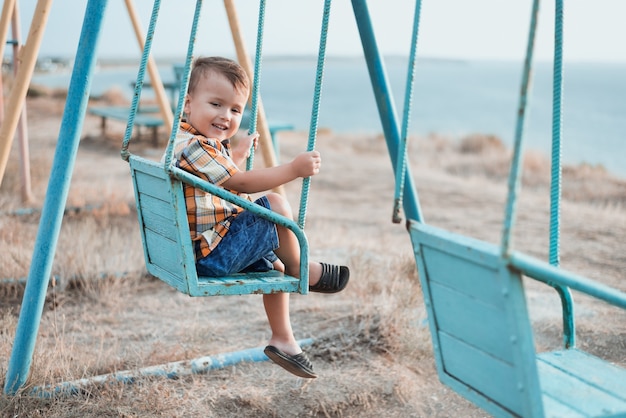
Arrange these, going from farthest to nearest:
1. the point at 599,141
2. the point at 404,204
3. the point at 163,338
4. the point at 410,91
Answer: the point at 599,141 < the point at 163,338 < the point at 404,204 < the point at 410,91

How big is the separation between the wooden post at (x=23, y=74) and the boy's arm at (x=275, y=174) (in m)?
1.49

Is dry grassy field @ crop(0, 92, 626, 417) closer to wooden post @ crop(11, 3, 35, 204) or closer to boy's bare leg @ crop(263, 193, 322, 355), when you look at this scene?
wooden post @ crop(11, 3, 35, 204)

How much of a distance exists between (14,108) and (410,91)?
237 centimetres

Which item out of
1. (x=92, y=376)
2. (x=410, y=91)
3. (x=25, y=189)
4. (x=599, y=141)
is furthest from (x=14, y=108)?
(x=599, y=141)

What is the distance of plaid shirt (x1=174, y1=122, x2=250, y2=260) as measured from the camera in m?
2.78

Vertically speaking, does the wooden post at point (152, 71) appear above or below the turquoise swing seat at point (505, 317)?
above

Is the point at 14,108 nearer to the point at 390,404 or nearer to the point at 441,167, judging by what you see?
the point at 390,404

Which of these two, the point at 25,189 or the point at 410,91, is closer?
the point at 410,91

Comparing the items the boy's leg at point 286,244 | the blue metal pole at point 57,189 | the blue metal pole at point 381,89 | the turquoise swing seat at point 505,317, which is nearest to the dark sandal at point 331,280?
the boy's leg at point 286,244

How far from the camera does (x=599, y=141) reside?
3272 centimetres

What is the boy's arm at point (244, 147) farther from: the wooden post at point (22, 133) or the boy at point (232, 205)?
the wooden post at point (22, 133)

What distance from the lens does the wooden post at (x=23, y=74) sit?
369 cm

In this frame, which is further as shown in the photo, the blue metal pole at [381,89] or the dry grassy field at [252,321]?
the dry grassy field at [252,321]

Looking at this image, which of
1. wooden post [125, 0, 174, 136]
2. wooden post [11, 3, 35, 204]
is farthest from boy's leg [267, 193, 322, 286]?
wooden post [11, 3, 35, 204]
